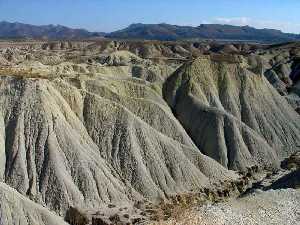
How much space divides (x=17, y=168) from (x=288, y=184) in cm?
2114

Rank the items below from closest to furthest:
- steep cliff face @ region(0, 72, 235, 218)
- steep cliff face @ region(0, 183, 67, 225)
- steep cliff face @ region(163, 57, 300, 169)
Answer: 1. steep cliff face @ region(0, 183, 67, 225)
2. steep cliff face @ region(0, 72, 235, 218)
3. steep cliff face @ region(163, 57, 300, 169)

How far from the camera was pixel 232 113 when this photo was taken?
223 ft

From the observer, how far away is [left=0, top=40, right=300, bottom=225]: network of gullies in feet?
127

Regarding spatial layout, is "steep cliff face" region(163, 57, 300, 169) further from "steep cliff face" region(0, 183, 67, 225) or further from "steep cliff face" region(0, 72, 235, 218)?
"steep cliff face" region(0, 183, 67, 225)

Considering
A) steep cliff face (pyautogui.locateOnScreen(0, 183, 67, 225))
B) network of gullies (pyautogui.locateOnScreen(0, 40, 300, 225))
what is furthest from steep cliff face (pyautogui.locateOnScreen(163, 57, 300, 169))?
steep cliff face (pyautogui.locateOnScreen(0, 183, 67, 225))

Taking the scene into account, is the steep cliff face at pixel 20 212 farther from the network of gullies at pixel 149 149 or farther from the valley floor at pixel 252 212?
the valley floor at pixel 252 212

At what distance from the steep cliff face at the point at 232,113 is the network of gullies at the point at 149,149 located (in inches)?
5.4

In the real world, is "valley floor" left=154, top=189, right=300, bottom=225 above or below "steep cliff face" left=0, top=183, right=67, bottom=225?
above

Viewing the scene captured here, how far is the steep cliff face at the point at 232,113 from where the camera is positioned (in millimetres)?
59812

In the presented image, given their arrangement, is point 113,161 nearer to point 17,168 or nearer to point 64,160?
point 64,160

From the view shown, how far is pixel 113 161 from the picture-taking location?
49.4m

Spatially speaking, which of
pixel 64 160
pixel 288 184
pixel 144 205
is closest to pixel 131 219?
pixel 144 205

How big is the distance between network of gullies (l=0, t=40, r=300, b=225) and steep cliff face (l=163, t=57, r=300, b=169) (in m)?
0.14

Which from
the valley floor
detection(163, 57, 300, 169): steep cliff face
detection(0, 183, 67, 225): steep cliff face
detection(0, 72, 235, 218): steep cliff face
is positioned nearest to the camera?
the valley floor
